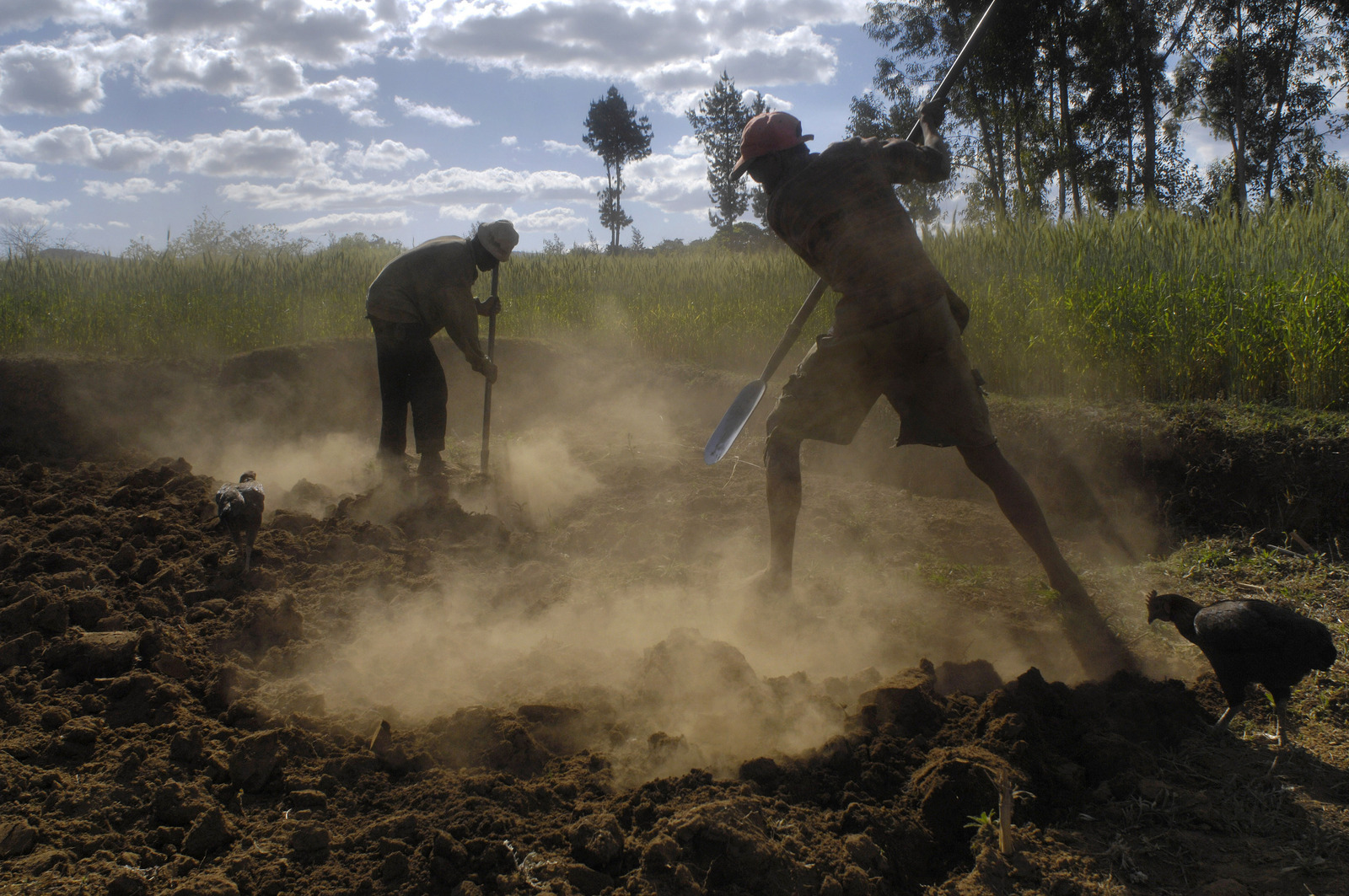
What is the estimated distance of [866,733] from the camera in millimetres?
2129

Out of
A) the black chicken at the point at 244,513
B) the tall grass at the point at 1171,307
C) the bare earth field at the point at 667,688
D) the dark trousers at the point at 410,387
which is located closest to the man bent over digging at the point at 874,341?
the bare earth field at the point at 667,688

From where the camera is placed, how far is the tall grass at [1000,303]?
418 cm

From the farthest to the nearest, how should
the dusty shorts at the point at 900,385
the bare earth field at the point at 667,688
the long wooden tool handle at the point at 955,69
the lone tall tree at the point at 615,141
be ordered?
the lone tall tree at the point at 615,141 < the long wooden tool handle at the point at 955,69 < the dusty shorts at the point at 900,385 < the bare earth field at the point at 667,688

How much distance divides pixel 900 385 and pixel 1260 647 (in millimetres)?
1457

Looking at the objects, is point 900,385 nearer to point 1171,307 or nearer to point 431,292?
point 1171,307

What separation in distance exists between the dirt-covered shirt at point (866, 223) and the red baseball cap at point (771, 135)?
0.12m

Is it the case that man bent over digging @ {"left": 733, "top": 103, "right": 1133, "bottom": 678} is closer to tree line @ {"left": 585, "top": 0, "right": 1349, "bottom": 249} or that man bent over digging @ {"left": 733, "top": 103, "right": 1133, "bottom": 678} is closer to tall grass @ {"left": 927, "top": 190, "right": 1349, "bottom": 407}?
tall grass @ {"left": 927, "top": 190, "right": 1349, "bottom": 407}

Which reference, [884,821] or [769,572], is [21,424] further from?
[884,821]

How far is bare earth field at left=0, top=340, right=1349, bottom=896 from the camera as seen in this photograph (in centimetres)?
175

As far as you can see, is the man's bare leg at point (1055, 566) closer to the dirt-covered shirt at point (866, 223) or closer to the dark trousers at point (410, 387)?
the dirt-covered shirt at point (866, 223)

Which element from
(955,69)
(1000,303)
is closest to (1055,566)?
(955,69)

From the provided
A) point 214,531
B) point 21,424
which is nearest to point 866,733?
point 214,531

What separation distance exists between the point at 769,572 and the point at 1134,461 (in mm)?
2418

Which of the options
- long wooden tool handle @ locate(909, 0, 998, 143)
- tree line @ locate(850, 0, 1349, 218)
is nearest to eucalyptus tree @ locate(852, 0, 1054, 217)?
tree line @ locate(850, 0, 1349, 218)
